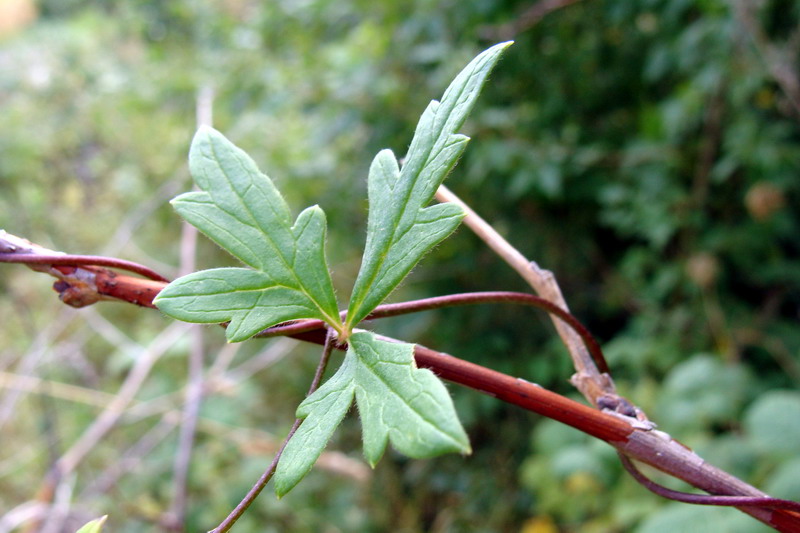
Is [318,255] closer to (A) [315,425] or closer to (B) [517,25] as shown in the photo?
(A) [315,425]

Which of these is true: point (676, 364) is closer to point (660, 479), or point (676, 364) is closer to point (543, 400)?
point (660, 479)

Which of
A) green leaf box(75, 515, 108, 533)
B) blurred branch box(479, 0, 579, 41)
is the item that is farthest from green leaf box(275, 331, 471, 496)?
blurred branch box(479, 0, 579, 41)

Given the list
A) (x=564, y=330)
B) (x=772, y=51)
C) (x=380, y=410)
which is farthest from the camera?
(x=772, y=51)

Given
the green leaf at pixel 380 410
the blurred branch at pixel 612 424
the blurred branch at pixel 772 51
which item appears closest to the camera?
the green leaf at pixel 380 410

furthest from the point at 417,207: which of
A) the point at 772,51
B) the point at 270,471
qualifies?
the point at 772,51

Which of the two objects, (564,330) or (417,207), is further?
(564,330)

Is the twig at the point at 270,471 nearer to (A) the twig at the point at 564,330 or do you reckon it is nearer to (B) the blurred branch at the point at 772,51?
(A) the twig at the point at 564,330

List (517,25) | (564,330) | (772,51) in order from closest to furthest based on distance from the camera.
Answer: (564,330) < (772,51) < (517,25)

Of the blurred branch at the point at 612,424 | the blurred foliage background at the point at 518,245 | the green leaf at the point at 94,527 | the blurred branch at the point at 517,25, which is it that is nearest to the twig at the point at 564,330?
the blurred branch at the point at 612,424
